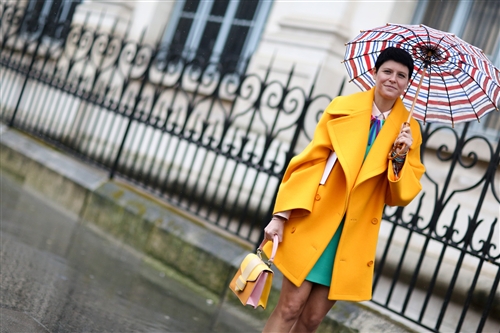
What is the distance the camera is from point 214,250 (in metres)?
6.04

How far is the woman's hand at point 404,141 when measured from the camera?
3248 millimetres

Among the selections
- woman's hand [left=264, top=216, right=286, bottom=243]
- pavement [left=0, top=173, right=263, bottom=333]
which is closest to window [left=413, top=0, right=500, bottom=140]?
pavement [left=0, top=173, right=263, bottom=333]

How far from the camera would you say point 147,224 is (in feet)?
21.6

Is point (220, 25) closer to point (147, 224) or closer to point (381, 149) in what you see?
point (147, 224)

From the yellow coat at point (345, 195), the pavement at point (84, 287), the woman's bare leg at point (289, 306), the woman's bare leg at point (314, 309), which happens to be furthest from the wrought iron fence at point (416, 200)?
the woman's bare leg at point (289, 306)

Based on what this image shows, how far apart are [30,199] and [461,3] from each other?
5.13 m

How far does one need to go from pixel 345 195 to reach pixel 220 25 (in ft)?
23.8

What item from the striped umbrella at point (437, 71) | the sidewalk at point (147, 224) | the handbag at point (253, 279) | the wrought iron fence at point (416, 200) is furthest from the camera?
the sidewalk at point (147, 224)

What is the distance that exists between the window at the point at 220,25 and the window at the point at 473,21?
8.44ft

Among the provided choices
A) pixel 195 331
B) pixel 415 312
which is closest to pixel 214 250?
pixel 195 331

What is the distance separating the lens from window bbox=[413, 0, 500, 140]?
7.30 m

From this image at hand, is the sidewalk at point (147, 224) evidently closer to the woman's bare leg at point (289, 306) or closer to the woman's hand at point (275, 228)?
the woman's bare leg at point (289, 306)

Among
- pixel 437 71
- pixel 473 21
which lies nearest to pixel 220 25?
pixel 473 21

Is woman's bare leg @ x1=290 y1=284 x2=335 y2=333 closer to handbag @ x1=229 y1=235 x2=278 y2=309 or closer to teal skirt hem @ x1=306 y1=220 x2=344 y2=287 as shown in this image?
teal skirt hem @ x1=306 y1=220 x2=344 y2=287
